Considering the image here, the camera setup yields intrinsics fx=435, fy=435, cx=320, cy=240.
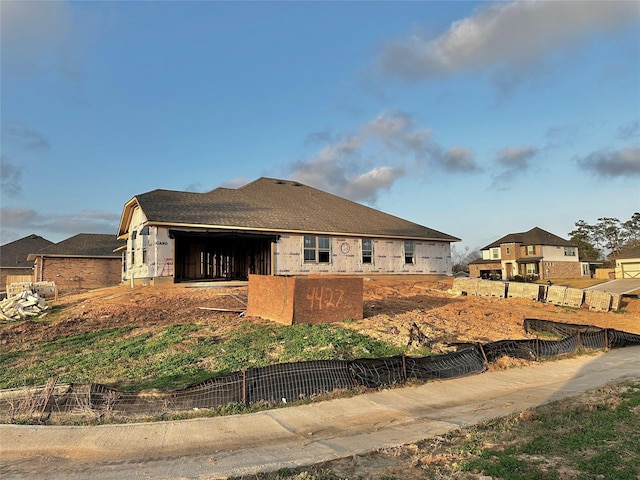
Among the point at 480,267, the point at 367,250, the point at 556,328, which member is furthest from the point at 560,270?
the point at 556,328

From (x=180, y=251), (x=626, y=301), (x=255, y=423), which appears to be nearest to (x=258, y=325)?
(x=255, y=423)

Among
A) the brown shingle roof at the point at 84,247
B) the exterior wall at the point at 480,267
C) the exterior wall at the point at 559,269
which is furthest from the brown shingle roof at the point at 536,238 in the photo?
the brown shingle roof at the point at 84,247

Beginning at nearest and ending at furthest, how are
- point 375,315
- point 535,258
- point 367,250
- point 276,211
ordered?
point 375,315 → point 276,211 → point 367,250 → point 535,258

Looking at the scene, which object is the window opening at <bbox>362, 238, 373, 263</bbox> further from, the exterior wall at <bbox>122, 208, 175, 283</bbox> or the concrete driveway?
the concrete driveway

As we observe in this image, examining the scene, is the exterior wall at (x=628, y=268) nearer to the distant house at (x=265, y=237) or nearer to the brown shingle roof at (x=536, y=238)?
the brown shingle roof at (x=536, y=238)

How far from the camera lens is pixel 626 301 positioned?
72.1 feet

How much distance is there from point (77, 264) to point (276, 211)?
20513 mm

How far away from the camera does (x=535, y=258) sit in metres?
57.4

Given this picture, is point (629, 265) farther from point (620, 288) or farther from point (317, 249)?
point (317, 249)

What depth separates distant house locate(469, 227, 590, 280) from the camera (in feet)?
188

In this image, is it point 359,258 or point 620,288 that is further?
point 620,288

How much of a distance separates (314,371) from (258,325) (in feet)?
15.1

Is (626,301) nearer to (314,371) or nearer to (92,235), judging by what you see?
(314,371)

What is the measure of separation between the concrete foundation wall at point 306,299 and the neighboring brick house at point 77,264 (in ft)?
84.7
